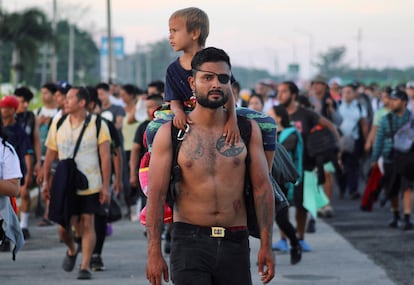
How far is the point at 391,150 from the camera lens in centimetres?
1614

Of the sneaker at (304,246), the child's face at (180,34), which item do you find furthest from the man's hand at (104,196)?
the child's face at (180,34)

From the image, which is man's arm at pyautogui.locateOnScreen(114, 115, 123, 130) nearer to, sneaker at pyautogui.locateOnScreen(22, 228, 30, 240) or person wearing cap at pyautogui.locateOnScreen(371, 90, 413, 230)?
sneaker at pyautogui.locateOnScreen(22, 228, 30, 240)

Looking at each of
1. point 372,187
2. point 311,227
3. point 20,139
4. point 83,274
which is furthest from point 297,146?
point 372,187

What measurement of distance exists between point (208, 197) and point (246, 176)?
10.5 inches

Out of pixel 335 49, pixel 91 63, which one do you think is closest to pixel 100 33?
pixel 91 63

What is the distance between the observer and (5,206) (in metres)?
8.55

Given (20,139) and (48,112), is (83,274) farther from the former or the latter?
→ (48,112)

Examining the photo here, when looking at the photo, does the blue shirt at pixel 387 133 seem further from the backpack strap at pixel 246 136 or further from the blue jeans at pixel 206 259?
the blue jeans at pixel 206 259

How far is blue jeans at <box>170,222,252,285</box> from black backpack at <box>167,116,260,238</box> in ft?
0.75

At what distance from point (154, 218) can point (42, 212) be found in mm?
11916

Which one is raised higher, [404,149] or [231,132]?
[231,132]

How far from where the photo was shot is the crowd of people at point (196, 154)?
629 cm

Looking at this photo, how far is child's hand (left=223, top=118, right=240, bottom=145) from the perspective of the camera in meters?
6.34

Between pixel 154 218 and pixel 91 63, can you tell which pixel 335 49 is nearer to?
pixel 91 63
